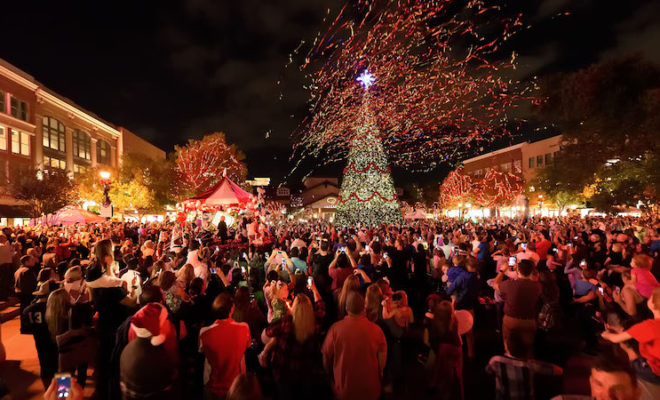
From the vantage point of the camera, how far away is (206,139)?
42.1 m

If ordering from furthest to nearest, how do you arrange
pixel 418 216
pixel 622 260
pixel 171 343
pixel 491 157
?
1. pixel 491 157
2. pixel 418 216
3. pixel 622 260
4. pixel 171 343

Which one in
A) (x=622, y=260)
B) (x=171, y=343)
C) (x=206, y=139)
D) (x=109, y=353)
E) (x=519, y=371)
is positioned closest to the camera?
(x=519, y=371)

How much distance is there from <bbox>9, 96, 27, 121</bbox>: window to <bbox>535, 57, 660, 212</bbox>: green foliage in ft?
119

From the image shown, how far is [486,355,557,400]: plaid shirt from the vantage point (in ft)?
9.73

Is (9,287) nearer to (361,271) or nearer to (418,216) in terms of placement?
(361,271)

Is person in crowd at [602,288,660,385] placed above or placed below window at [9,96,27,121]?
below

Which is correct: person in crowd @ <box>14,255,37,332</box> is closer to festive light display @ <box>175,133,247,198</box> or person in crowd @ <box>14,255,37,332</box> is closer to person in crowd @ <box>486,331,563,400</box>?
person in crowd @ <box>486,331,563,400</box>

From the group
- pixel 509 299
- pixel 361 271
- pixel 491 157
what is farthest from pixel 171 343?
pixel 491 157

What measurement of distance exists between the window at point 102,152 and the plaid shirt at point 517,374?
166ft

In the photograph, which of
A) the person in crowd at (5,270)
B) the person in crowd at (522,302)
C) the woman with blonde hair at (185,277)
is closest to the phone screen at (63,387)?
the woman with blonde hair at (185,277)

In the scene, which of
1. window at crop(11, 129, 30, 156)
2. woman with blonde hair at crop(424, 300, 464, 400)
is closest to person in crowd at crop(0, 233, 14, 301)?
woman with blonde hair at crop(424, 300, 464, 400)

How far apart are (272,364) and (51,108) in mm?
40929

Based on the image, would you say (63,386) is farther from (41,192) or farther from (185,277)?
(41,192)

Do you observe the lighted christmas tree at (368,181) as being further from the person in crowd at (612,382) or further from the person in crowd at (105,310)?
the person in crowd at (612,382)
